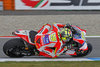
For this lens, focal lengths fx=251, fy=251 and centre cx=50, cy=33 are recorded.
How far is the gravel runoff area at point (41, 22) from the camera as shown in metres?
11.3

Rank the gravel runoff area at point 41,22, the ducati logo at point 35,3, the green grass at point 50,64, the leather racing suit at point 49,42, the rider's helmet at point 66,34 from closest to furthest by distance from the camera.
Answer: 1. the green grass at point 50,64
2. the rider's helmet at point 66,34
3. the leather racing suit at point 49,42
4. the gravel runoff area at point 41,22
5. the ducati logo at point 35,3

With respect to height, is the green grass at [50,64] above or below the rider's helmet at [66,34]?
below

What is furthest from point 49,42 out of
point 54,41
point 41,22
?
point 41,22

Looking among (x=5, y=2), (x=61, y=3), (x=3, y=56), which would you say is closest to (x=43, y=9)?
(x=61, y=3)

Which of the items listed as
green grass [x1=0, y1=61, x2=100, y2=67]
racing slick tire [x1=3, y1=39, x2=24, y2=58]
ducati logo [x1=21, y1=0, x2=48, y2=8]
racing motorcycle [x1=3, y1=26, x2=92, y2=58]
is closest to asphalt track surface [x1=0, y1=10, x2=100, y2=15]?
ducati logo [x1=21, y1=0, x2=48, y2=8]

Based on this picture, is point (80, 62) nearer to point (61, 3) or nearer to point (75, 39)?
point (75, 39)

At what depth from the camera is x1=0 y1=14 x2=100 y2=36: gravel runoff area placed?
445 inches

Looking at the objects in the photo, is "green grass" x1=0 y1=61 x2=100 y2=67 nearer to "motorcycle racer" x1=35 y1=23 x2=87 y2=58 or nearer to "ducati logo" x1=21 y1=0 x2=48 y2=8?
"motorcycle racer" x1=35 y1=23 x2=87 y2=58

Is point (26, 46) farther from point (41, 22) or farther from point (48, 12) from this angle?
point (48, 12)

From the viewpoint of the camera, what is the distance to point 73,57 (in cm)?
704

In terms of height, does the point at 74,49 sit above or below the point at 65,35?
below

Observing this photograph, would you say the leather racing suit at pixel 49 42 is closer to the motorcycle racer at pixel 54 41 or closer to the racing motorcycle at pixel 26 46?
the motorcycle racer at pixel 54 41

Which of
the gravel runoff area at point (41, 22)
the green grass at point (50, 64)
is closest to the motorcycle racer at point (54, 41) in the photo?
the green grass at point (50, 64)

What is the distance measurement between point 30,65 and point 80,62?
1.30m
